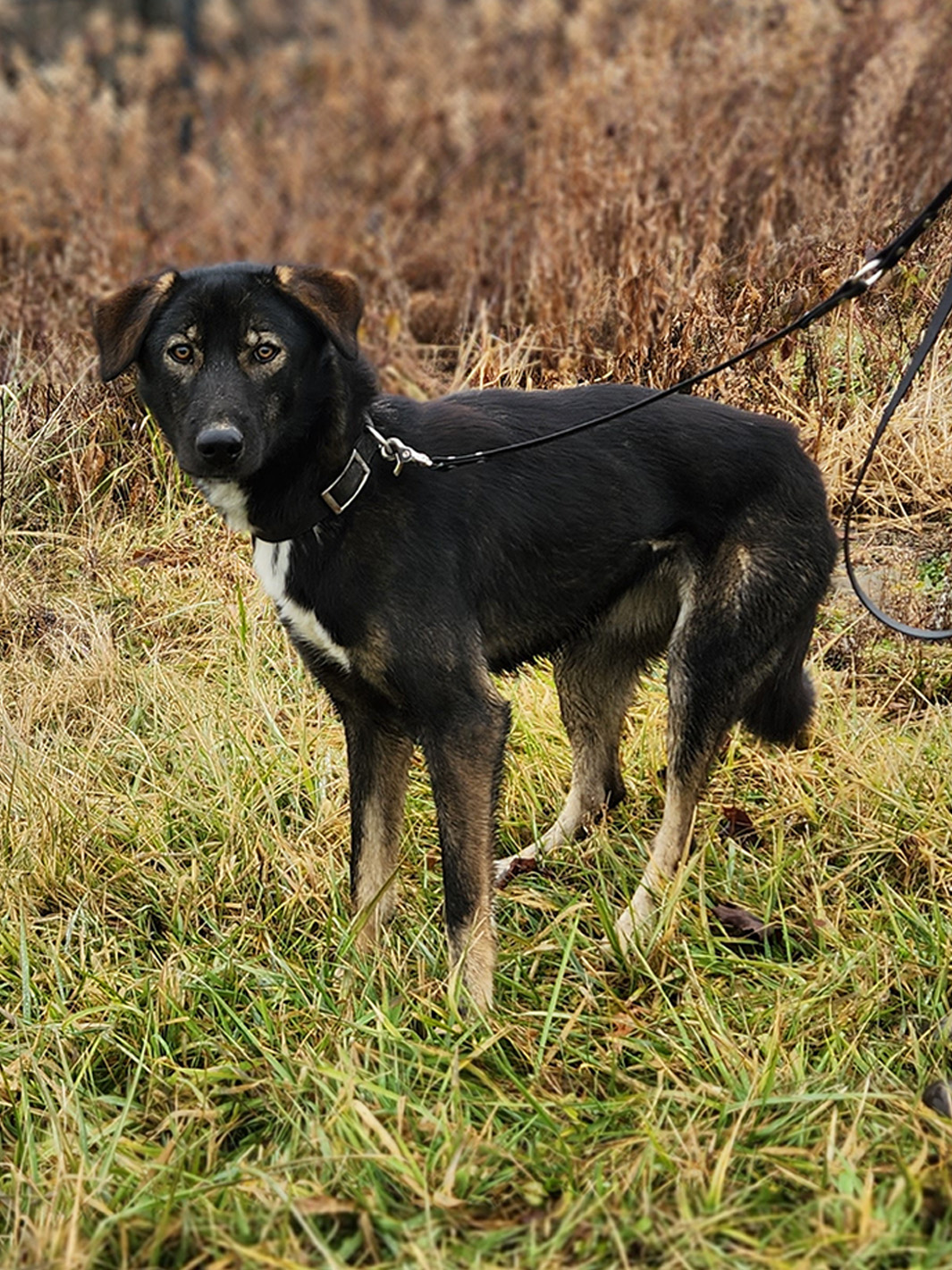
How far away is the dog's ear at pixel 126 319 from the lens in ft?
10.2

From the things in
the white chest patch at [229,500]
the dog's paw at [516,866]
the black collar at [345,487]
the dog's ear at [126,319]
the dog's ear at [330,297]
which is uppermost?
the dog's ear at [330,297]

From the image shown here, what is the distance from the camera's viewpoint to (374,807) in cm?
343

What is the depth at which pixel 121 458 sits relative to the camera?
5.47 metres

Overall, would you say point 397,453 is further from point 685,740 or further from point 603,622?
point 685,740

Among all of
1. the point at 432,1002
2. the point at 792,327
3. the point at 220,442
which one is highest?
the point at 792,327

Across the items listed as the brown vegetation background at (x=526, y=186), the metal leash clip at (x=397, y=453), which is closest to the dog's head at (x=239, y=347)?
the metal leash clip at (x=397, y=453)

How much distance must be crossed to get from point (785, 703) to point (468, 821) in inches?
38.4

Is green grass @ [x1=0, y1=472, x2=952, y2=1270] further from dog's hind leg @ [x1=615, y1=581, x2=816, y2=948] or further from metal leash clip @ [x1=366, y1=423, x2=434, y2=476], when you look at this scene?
metal leash clip @ [x1=366, y1=423, x2=434, y2=476]

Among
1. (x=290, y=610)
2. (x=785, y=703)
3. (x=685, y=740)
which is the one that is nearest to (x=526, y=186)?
(x=785, y=703)

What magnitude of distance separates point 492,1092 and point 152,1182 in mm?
712

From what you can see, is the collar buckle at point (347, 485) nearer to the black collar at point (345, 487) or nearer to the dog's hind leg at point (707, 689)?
the black collar at point (345, 487)

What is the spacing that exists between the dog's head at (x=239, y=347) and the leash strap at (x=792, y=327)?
358 millimetres

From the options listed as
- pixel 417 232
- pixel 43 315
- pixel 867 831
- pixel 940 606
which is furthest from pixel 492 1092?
pixel 417 232

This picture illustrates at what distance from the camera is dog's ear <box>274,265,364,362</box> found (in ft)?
9.95
